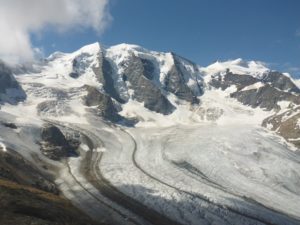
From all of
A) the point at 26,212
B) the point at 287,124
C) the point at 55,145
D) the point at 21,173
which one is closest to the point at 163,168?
the point at 55,145

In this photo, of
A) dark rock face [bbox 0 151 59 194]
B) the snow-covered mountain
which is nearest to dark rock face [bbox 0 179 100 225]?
the snow-covered mountain

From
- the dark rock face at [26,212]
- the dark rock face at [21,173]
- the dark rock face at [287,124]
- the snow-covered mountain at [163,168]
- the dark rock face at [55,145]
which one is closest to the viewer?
the dark rock face at [26,212]

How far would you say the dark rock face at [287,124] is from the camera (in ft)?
548

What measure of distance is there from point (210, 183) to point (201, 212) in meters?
24.7

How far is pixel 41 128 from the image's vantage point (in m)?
123

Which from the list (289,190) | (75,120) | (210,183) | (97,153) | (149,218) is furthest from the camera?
(75,120)

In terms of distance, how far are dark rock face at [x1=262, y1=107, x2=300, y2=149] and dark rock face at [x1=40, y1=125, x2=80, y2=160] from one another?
8111 cm

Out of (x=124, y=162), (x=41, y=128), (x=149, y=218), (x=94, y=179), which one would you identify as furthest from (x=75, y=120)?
(x=149, y=218)

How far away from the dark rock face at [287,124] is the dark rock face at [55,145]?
81109mm

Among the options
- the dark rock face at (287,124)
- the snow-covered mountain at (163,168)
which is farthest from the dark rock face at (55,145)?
the dark rock face at (287,124)

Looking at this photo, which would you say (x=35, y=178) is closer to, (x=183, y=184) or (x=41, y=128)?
(x=183, y=184)

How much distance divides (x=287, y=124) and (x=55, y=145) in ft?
331

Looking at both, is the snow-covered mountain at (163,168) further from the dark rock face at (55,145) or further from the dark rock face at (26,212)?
the dark rock face at (26,212)

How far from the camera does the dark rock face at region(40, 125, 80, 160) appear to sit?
10946 cm
